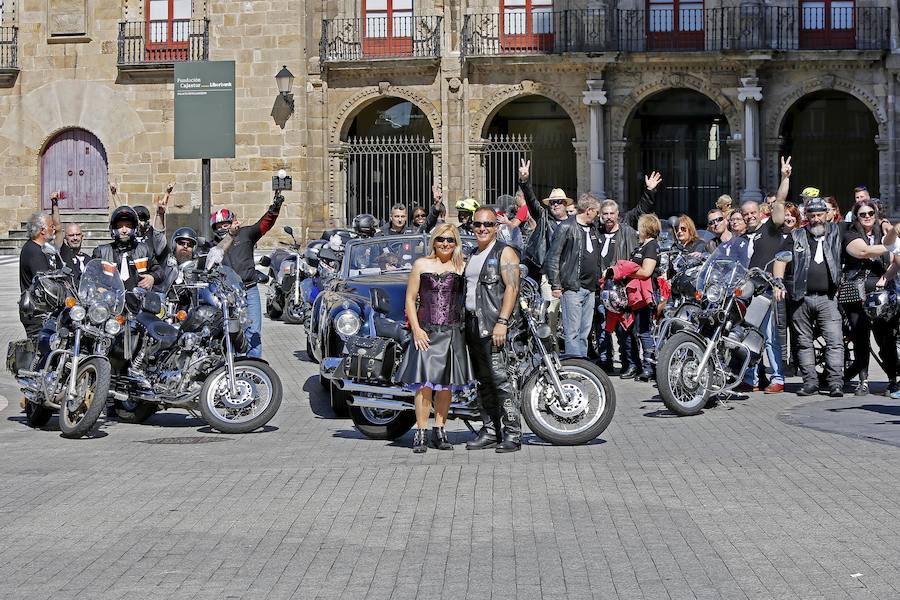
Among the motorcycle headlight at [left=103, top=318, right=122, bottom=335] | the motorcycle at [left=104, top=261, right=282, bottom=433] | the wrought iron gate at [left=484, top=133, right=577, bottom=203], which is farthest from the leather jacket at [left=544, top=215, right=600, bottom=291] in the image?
the wrought iron gate at [left=484, top=133, right=577, bottom=203]

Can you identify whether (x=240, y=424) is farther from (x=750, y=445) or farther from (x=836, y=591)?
(x=836, y=591)

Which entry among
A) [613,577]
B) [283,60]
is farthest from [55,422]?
[283,60]

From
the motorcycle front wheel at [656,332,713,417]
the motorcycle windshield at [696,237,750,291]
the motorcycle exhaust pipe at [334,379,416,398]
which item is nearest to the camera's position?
the motorcycle exhaust pipe at [334,379,416,398]

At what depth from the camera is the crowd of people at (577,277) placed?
1107 centimetres

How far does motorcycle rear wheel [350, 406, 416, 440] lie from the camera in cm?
1184

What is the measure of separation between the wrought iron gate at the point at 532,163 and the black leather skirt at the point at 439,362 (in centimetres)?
2481

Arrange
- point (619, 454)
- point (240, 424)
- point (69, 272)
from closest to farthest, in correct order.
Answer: point (619, 454) → point (240, 424) → point (69, 272)

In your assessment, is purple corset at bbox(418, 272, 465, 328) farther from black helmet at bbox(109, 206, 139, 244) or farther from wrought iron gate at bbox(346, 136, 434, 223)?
wrought iron gate at bbox(346, 136, 434, 223)

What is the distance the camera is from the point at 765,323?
1475 cm

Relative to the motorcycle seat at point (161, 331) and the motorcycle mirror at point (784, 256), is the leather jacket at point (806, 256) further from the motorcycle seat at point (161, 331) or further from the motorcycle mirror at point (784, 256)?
the motorcycle seat at point (161, 331)

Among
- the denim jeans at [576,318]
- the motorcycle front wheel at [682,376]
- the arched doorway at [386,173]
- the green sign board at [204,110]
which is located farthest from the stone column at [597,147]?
the motorcycle front wheel at [682,376]

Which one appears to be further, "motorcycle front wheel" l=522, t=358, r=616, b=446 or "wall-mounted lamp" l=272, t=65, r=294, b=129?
"wall-mounted lamp" l=272, t=65, r=294, b=129

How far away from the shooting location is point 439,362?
11.0 metres

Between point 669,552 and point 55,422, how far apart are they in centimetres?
700
